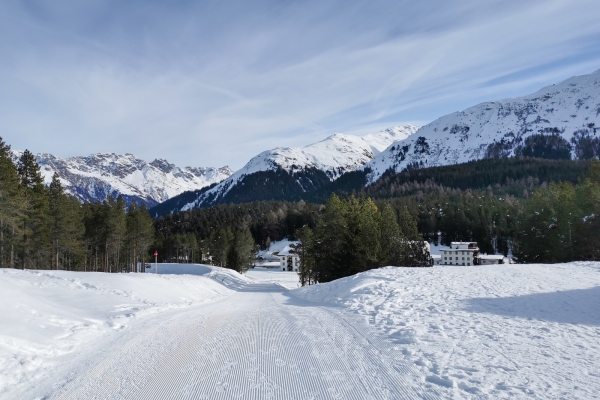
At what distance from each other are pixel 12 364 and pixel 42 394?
1990 millimetres

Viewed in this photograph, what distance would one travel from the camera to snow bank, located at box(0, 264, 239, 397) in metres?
8.09

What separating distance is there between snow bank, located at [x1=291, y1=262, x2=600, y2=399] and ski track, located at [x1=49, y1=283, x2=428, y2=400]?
770 millimetres

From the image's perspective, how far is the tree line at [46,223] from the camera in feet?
104

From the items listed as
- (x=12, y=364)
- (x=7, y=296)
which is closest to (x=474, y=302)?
(x=12, y=364)

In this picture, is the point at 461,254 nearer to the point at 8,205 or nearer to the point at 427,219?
the point at 427,219

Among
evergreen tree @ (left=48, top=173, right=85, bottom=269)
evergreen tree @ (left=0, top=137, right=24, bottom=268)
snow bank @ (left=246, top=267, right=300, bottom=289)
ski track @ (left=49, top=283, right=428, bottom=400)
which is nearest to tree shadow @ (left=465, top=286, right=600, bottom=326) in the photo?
ski track @ (left=49, top=283, right=428, bottom=400)

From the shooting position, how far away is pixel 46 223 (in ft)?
129

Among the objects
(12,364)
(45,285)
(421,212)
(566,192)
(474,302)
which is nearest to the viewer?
(12,364)

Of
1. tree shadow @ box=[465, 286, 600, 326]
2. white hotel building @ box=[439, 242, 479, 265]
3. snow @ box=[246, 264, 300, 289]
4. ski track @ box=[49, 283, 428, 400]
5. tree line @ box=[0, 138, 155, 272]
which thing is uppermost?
tree line @ box=[0, 138, 155, 272]

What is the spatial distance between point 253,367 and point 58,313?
8533 millimetres

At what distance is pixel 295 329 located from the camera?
10430mm

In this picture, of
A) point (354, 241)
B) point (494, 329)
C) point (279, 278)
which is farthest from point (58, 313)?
point (279, 278)

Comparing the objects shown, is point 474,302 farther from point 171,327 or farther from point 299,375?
point 171,327

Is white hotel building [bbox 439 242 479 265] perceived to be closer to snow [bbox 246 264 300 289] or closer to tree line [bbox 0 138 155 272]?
snow [bbox 246 264 300 289]
